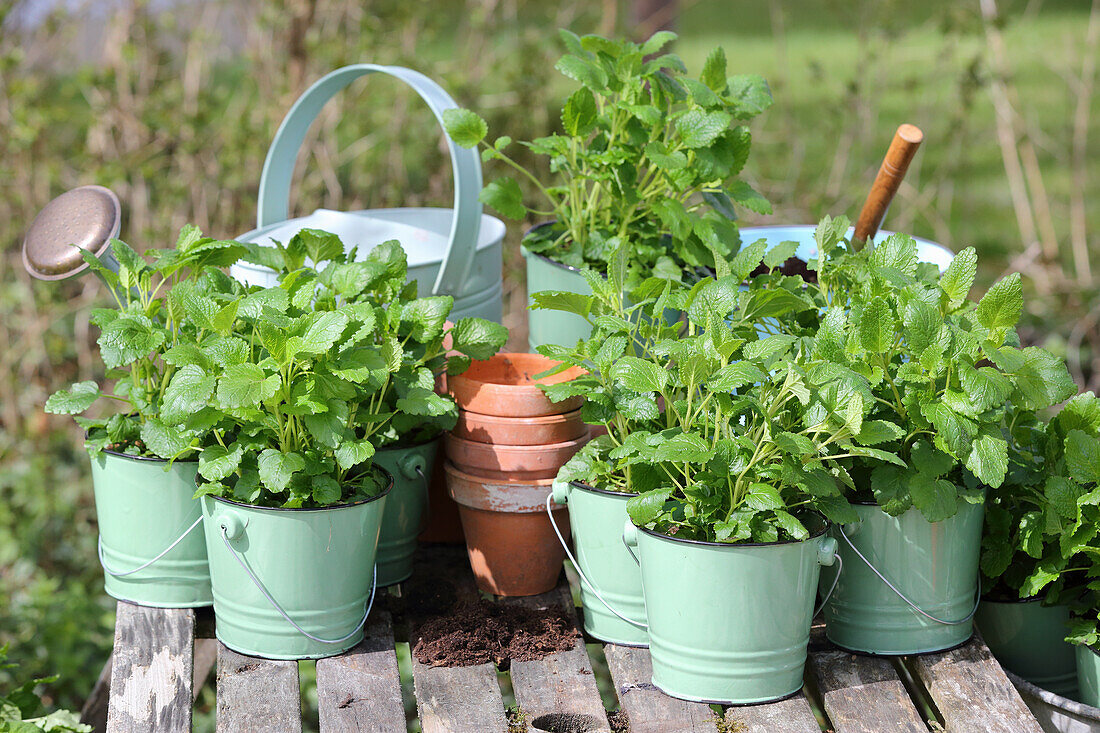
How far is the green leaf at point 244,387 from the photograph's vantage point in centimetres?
121

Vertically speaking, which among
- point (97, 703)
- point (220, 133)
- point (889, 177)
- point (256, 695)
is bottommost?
point (97, 703)

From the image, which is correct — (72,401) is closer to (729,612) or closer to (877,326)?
(729,612)

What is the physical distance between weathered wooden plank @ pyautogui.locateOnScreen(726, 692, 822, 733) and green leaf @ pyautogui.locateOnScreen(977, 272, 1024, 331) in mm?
525

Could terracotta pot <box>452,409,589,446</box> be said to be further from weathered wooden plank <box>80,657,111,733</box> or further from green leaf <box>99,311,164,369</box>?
weathered wooden plank <box>80,657,111,733</box>

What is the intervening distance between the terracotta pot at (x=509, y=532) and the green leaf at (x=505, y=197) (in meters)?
0.41

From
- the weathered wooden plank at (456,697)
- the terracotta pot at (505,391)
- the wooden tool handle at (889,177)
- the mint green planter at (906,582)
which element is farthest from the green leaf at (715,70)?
the weathered wooden plank at (456,697)

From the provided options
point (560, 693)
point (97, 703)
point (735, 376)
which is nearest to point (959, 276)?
point (735, 376)

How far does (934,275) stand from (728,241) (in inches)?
12.3

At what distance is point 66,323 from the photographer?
341 cm

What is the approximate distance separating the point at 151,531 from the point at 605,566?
0.63m

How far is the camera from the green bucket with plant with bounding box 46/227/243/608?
55.4 inches

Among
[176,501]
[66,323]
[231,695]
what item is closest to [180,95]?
[66,323]

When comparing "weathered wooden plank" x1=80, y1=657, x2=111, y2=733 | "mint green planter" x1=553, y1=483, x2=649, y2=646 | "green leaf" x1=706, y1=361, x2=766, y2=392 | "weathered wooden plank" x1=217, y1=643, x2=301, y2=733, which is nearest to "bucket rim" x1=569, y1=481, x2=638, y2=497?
"mint green planter" x1=553, y1=483, x2=649, y2=646

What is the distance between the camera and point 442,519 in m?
1.74
